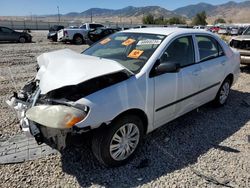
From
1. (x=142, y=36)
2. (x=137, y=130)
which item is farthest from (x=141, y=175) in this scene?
(x=142, y=36)

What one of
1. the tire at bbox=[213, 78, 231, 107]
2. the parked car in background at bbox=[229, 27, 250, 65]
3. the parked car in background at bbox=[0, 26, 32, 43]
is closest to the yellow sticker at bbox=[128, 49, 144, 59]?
the tire at bbox=[213, 78, 231, 107]

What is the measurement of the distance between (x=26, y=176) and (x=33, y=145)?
701mm

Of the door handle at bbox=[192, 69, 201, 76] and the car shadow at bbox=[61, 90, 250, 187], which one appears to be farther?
the door handle at bbox=[192, 69, 201, 76]

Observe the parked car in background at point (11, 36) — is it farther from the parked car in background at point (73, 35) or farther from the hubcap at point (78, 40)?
the hubcap at point (78, 40)

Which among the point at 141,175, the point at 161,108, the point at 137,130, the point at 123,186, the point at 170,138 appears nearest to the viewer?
the point at 123,186

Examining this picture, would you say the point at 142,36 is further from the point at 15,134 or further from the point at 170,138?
the point at 15,134

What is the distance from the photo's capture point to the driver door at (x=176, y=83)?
3.27m

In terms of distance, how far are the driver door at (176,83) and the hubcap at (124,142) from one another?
412 mm

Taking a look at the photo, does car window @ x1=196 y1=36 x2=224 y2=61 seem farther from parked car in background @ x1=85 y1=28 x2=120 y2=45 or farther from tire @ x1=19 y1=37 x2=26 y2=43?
tire @ x1=19 y1=37 x2=26 y2=43

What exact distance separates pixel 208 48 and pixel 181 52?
947mm

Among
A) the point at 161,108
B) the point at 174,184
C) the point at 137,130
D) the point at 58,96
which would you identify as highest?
the point at 58,96

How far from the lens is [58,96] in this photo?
2.79 m

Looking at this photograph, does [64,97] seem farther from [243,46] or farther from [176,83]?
[243,46]

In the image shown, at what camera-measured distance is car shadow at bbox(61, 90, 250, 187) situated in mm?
2883
